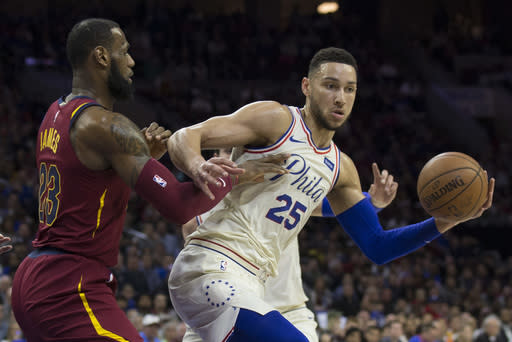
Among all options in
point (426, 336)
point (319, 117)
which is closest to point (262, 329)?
point (319, 117)

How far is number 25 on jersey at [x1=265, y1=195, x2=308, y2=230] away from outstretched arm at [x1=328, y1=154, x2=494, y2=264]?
0.51 m

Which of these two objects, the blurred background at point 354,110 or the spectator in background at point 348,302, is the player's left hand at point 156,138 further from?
the spectator in background at point 348,302

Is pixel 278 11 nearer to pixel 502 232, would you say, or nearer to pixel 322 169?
Answer: pixel 502 232

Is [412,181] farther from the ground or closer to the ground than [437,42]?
closer to the ground

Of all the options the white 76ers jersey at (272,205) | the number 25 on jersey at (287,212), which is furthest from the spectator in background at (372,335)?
the number 25 on jersey at (287,212)

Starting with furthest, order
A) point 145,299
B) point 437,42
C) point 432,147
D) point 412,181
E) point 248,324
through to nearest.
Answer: point 437,42 → point 432,147 → point 412,181 → point 145,299 → point 248,324

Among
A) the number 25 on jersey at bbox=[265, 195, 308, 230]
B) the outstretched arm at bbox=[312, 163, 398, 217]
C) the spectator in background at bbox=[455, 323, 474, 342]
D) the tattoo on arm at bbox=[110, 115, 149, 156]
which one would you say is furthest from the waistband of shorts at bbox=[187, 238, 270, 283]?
the spectator in background at bbox=[455, 323, 474, 342]

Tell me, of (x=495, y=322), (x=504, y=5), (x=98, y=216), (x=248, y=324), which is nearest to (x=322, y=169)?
(x=248, y=324)

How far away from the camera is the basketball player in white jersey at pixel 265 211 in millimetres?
3234

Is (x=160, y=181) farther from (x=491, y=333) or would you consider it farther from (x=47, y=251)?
(x=491, y=333)

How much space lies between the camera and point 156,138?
3479 mm

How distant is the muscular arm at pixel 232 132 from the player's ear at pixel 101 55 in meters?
0.52

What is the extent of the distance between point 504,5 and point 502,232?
11.8 metres

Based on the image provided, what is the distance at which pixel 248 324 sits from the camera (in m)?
3.17
